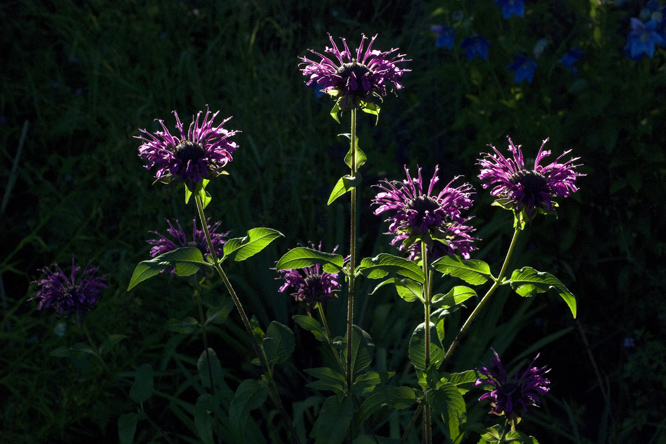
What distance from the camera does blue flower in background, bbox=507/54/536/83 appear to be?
9.17 ft

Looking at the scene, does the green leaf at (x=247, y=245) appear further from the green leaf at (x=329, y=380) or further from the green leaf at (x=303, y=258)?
the green leaf at (x=329, y=380)

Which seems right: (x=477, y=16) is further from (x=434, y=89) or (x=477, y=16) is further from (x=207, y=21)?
(x=207, y=21)

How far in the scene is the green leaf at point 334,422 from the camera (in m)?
1.34

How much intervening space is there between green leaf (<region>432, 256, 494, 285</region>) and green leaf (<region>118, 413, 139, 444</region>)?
2.55ft

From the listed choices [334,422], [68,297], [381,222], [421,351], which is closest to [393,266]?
[421,351]

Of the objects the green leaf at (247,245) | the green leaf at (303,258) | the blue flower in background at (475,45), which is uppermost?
the blue flower in background at (475,45)

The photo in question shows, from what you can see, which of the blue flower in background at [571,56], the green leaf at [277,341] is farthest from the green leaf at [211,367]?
the blue flower in background at [571,56]

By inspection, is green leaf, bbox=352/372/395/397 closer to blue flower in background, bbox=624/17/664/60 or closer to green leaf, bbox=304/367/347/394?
green leaf, bbox=304/367/347/394

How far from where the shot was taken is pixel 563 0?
3.16 metres

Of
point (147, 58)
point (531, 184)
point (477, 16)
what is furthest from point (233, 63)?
point (531, 184)

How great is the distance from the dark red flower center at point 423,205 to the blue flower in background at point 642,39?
1.63m

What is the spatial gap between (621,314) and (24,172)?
2.78 m

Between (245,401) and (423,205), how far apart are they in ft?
1.74

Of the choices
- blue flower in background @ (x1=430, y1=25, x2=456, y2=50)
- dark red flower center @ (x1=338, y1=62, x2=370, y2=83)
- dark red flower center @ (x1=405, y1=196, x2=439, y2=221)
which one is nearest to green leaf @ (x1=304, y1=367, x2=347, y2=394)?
dark red flower center @ (x1=405, y1=196, x2=439, y2=221)
